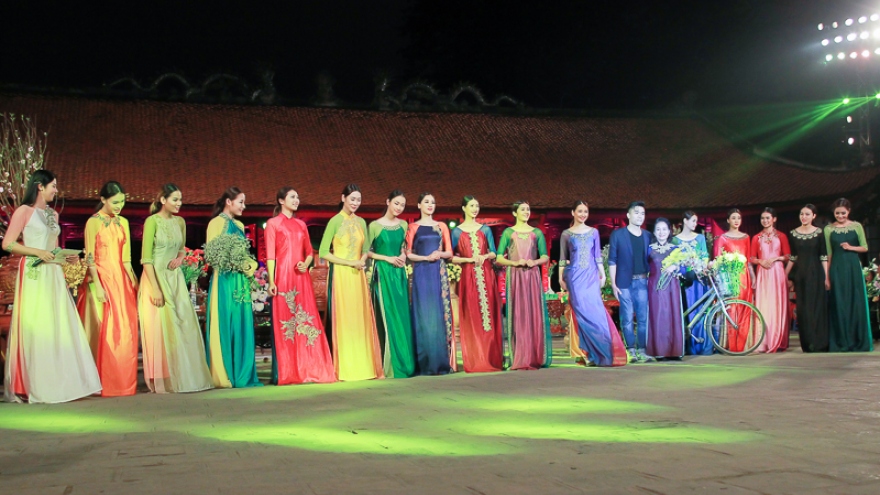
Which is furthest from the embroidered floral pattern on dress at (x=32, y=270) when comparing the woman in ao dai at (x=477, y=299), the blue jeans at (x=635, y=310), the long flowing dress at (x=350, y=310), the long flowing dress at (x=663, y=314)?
the long flowing dress at (x=663, y=314)

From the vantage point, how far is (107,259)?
6.80m

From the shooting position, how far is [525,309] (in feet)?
26.9

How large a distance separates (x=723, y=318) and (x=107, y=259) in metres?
6.34

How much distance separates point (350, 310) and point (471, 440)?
12.4 ft

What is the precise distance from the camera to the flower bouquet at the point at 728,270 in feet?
31.0

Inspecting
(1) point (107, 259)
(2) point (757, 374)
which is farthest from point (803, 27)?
(1) point (107, 259)

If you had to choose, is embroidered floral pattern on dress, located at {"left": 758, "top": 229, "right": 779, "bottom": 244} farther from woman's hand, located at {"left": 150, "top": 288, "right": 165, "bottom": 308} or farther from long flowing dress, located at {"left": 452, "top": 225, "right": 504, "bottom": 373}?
woman's hand, located at {"left": 150, "top": 288, "right": 165, "bottom": 308}

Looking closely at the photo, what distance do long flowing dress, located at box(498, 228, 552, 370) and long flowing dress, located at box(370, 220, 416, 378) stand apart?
3.35 ft

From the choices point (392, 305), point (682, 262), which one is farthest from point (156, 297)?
point (682, 262)

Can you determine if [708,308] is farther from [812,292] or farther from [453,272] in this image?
[453,272]

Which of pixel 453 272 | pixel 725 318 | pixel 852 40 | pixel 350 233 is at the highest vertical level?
pixel 852 40

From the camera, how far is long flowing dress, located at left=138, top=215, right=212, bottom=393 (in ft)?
22.5

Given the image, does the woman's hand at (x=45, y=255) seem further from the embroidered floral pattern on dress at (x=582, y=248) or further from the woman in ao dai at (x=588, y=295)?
the embroidered floral pattern on dress at (x=582, y=248)

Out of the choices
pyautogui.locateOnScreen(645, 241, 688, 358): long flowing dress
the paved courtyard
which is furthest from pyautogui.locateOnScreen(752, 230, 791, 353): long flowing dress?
the paved courtyard
